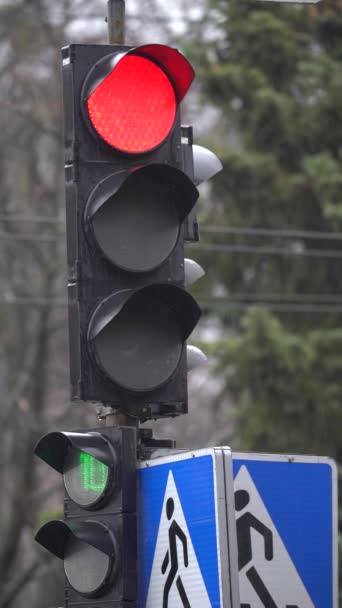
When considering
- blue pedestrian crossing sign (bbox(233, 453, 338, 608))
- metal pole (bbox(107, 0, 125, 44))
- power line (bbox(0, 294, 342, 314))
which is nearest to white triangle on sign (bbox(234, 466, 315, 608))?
blue pedestrian crossing sign (bbox(233, 453, 338, 608))

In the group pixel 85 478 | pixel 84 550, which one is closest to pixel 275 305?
pixel 85 478

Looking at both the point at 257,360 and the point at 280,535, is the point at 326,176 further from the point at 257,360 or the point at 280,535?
the point at 280,535

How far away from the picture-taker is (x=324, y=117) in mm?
15047

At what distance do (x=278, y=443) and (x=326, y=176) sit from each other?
2.78 m

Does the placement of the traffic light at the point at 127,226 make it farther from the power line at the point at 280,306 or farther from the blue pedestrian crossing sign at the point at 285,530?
the power line at the point at 280,306

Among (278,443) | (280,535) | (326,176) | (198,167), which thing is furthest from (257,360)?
(280,535)

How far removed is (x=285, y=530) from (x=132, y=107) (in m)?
1.54

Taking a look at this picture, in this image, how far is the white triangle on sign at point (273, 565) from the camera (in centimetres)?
437

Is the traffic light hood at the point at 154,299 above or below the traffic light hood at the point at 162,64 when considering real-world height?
below

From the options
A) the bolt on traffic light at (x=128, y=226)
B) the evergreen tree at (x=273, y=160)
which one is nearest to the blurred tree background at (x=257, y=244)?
the evergreen tree at (x=273, y=160)

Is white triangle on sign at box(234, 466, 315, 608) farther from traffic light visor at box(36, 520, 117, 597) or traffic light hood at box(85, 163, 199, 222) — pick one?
traffic light hood at box(85, 163, 199, 222)

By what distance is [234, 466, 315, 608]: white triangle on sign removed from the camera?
437 cm

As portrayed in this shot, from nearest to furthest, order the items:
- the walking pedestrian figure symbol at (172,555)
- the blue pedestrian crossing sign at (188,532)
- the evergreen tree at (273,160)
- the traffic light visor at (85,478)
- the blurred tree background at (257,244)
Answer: the blue pedestrian crossing sign at (188,532)
the walking pedestrian figure symbol at (172,555)
the traffic light visor at (85,478)
the blurred tree background at (257,244)
the evergreen tree at (273,160)

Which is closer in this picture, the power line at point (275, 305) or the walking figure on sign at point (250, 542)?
the walking figure on sign at point (250, 542)
